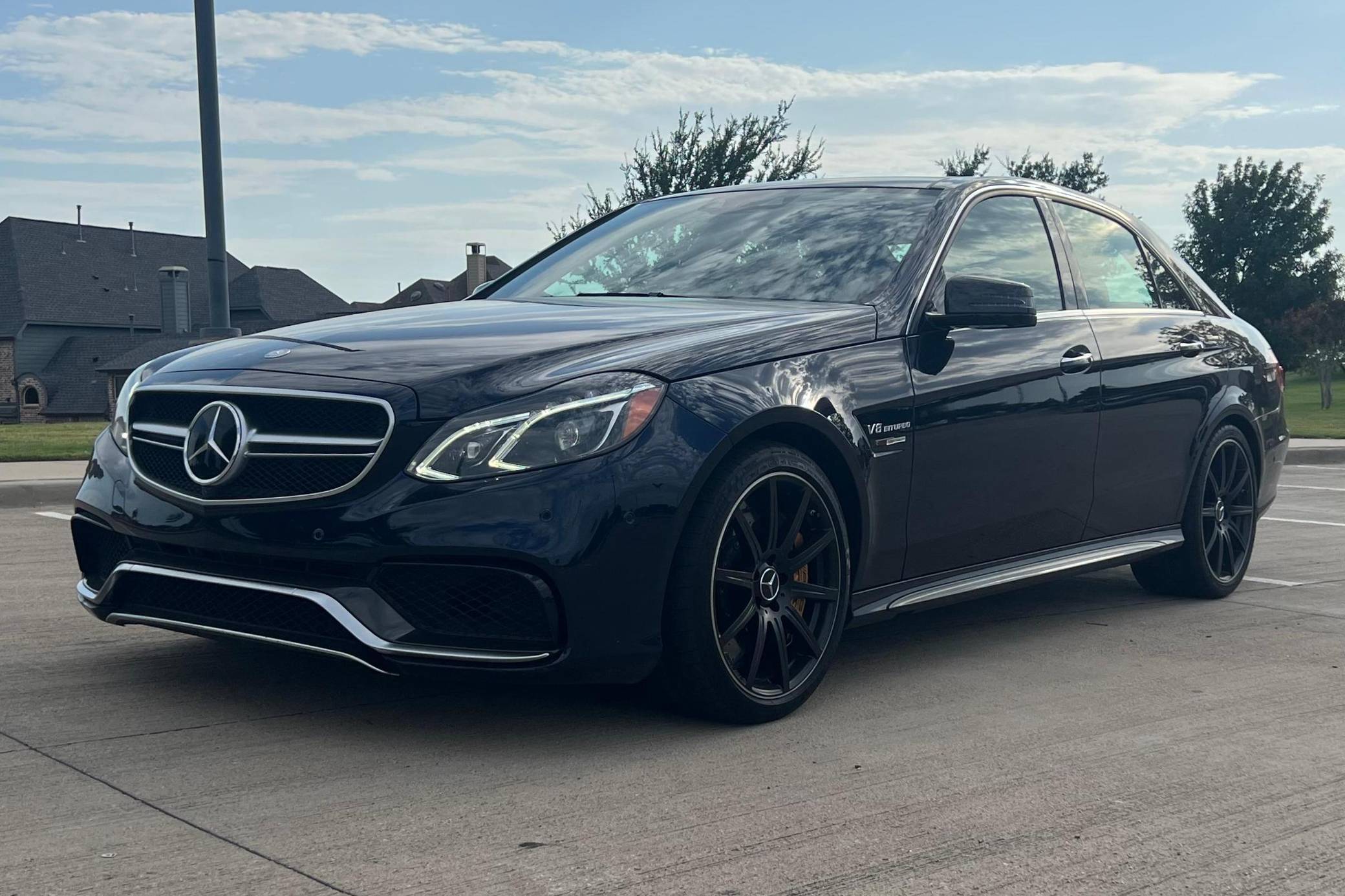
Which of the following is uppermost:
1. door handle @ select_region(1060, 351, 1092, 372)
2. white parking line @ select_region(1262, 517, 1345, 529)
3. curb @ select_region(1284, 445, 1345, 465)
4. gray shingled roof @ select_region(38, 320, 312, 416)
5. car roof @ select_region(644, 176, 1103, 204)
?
car roof @ select_region(644, 176, 1103, 204)

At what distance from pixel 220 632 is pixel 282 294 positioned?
364ft

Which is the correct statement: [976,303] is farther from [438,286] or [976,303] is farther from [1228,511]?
[438,286]

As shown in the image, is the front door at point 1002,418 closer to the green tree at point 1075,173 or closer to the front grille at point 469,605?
the front grille at point 469,605

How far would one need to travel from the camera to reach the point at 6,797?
3.37 metres

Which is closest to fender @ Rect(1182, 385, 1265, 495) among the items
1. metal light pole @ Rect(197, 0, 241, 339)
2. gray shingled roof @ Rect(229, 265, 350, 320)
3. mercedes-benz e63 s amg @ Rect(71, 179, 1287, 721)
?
mercedes-benz e63 s amg @ Rect(71, 179, 1287, 721)

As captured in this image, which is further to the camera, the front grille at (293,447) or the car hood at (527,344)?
the car hood at (527,344)

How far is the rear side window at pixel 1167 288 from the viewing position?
6.44 meters

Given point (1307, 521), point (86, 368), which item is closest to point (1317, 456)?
point (1307, 521)

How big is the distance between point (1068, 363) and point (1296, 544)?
4.52m

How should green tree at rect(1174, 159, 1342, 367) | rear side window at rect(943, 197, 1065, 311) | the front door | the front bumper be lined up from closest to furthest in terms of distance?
the front bumper, the front door, rear side window at rect(943, 197, 1065, 311), green tree at rect(1174, 159, 1342, 367)

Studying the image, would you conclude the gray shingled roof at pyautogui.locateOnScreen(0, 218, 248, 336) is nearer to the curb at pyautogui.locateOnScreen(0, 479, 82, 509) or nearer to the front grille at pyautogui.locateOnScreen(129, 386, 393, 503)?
the curb at pyautogui.locateOnScreen(0, 479, 82, 509)

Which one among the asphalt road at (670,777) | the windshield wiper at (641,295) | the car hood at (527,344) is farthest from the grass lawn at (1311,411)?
the car hood at (527,344)

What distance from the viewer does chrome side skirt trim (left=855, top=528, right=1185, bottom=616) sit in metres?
4.72

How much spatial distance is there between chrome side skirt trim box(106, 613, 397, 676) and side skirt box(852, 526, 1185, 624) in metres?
1.53
